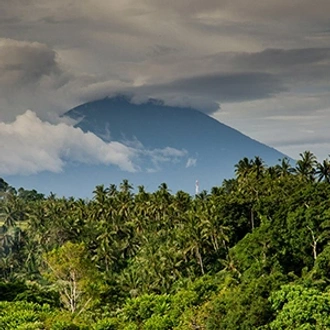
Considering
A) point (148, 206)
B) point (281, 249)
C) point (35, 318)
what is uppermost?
point (148, 206)

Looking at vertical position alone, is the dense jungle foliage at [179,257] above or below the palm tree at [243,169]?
below

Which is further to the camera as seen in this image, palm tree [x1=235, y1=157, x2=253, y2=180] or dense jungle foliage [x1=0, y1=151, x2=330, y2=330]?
palm tree [x1=235, y1=157, x2=253, y2=180]

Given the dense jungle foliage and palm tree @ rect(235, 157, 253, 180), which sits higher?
palm tree @ rect(235, 157, 253, 180)

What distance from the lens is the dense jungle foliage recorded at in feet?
137

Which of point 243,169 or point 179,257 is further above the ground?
point 243,169

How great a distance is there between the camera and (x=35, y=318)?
4456 cm

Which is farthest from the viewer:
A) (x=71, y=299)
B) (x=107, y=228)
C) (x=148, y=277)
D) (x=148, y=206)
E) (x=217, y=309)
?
(x=148, y=206)

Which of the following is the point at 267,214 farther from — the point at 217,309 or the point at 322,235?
the point at 217,309

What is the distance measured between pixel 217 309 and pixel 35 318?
13884mm

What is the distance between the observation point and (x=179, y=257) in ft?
262

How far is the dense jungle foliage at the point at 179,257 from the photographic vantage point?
4172 centimetres

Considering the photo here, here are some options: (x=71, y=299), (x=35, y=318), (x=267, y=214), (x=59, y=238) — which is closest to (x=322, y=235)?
(x=267, y=214)

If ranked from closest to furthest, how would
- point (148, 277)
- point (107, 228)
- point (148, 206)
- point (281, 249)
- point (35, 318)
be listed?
point (35, 318) < point (281, 249) < point (148, 277) < point (107, 228) < point (148, 206)

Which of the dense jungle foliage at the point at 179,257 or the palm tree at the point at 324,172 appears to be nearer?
the dense jungle foliage at the point at 179,257
